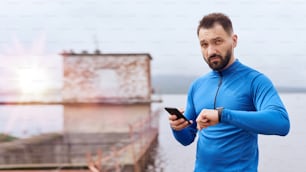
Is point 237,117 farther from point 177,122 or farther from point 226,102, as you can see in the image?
point 177,122

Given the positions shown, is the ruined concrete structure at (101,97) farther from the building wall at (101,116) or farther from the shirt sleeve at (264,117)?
the shirt sleeve at (264,117)

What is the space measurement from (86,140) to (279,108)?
47.2 feet

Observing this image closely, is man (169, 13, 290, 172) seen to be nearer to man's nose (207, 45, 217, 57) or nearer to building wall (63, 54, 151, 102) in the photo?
man's nose (207, 45, 217, 57)

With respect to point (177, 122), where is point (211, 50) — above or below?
above

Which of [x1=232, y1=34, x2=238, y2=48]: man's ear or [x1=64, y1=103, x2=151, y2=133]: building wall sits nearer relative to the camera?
[x1=232, y1=34, x2=238, y2=48]: man's ear

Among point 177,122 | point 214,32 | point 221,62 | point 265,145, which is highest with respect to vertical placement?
point 214,32

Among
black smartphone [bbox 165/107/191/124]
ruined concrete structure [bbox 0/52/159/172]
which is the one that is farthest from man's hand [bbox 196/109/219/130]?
ruined concrete structure [bbox 0/52/159/172]

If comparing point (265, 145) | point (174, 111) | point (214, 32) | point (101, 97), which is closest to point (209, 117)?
point (174, 111)

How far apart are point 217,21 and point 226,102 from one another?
29 centimetres

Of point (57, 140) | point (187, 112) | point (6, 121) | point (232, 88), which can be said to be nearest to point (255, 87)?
point (232, 88)

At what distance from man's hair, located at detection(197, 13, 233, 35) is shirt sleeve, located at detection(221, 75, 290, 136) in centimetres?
25

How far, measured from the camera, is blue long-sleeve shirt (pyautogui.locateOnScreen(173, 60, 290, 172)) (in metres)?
1.07

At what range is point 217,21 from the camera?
121 centimetres

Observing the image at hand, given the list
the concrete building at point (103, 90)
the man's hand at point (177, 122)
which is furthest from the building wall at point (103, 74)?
the man's hand at point (177, 122)
